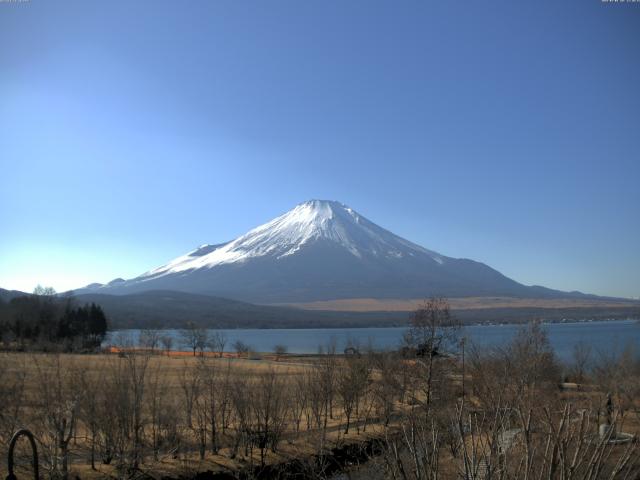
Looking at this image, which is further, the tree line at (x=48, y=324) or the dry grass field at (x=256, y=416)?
the tree line at (x=48, y=324)

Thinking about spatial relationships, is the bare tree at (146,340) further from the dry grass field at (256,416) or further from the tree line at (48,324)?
the dry grass field at (256,416)

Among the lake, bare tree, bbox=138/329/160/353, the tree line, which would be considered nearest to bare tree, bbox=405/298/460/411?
the lake

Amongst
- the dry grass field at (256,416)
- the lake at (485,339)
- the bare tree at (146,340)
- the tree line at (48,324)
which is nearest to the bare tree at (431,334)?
the dry grass field at (256,416)

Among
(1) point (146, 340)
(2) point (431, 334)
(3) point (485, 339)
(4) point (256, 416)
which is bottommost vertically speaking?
(3) point (485, 339)

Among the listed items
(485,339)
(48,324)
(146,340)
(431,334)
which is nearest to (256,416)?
(431,334)

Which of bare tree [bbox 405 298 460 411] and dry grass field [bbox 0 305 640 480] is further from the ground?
bare tree [bbox 405 298 460 411]

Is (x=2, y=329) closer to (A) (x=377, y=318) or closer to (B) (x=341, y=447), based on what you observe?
(B) (x=341, y=447)

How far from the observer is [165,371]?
43.4m

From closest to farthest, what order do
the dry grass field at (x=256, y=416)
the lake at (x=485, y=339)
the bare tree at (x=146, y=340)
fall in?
the dry grass field at (x=256, y=416) < the bare tree at (x=146, y=340) < the lake at (x=485, y=339)

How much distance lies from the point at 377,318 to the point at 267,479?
167 meters

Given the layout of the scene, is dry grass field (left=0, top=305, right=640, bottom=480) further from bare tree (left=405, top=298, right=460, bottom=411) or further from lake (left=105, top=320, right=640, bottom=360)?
lake (left=105, top=320, right=640, bottom=360)

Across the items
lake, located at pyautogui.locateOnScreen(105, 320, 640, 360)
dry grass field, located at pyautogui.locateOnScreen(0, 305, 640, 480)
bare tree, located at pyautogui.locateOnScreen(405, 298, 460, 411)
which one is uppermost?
bare tree, located at pyautogui.locateOnScreen(405, 298, 460, 411)

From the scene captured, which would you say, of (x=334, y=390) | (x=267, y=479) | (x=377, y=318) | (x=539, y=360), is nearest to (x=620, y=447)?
(x=539, y=360)

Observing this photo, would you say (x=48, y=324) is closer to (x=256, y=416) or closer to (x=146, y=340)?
(x=146, y=340)
